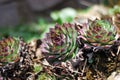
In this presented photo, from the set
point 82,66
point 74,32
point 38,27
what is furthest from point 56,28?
point 38,27

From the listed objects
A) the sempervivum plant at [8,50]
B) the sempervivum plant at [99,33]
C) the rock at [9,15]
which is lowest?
the rock at [9,15]

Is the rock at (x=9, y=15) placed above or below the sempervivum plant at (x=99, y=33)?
below

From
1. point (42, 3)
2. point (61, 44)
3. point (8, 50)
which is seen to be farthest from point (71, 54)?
point (42, 3)

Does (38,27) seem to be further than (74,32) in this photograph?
Yes

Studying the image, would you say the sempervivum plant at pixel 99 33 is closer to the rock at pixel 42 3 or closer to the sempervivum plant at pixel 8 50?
the sempervivum plant at pixel 8 50

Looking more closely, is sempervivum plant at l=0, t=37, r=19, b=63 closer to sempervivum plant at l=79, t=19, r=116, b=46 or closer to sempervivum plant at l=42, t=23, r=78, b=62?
sempervivum plant at l=42, t=23, r=78, b=62

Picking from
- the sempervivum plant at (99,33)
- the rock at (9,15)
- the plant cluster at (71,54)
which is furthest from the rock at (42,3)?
the sempervivum plant at (99,33)

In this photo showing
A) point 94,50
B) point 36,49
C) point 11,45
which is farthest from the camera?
point 36,49

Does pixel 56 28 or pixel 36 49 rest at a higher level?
pixel 56 28

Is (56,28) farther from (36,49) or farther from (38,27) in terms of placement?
(38,27)
